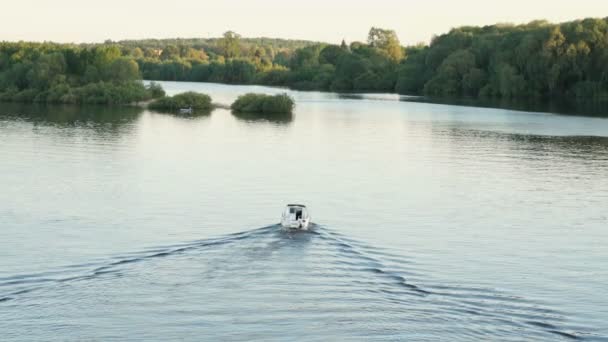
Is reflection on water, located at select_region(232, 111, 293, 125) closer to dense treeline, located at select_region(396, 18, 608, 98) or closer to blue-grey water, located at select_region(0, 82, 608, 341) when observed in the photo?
blue-grey water, located at select_region(0, 82, 608, 341)

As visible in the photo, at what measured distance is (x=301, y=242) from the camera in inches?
1307

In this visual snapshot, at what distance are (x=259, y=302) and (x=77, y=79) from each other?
11691 centimetres

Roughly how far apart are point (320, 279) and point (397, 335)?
17.5ft

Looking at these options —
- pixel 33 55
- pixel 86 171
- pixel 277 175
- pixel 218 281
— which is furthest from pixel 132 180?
pixel 33 55

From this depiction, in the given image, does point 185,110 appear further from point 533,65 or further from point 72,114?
point 533,65

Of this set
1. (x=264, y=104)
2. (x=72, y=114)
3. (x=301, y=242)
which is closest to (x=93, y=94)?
(x=72, y=114)

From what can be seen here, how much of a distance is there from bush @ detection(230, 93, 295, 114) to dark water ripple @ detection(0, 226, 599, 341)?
80.6 metres

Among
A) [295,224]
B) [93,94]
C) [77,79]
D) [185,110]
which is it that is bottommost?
[295,224]

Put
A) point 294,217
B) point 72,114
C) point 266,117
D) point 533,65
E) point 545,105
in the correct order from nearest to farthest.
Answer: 1. point 294,217
2. point 72,114
3. point 266,117
4. point 545,105
5. point 533,65

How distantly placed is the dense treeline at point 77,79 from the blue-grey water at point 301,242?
54249 millimetres

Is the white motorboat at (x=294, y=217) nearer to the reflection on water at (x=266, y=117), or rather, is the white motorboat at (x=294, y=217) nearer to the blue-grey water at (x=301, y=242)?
the blue-grey water at (x=301, y=242)

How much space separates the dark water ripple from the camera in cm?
2373

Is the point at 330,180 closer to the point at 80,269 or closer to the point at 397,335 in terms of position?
the point at 80,269

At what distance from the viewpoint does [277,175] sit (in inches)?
2103
